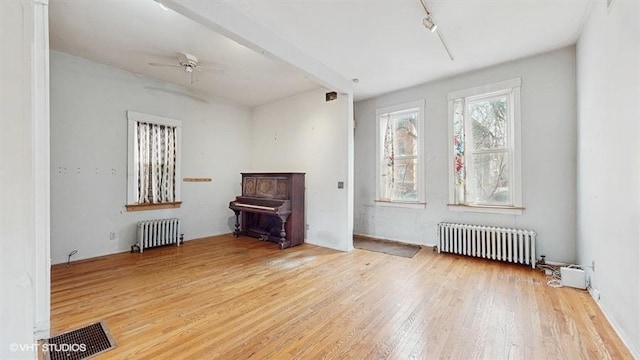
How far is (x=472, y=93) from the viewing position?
4137 millimetres

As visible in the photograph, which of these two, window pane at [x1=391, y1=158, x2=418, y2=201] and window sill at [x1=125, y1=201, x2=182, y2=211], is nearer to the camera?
window sill at [x1=125, y1=201, x2=182, y2=211]

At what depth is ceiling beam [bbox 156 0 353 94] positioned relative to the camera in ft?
7.79

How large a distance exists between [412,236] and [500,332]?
2745mm

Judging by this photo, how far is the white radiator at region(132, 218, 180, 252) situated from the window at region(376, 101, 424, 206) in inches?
152

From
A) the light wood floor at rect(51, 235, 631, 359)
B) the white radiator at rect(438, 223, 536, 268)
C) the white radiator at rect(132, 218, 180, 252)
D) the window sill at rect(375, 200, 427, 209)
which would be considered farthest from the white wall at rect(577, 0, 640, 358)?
the white radiator at rect(132, 218, 180, 252)

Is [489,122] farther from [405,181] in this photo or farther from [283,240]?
[283,240]

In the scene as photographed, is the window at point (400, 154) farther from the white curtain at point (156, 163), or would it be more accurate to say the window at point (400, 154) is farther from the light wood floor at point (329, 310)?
the white curtain at point (156, 163)

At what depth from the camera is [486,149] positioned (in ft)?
13.4

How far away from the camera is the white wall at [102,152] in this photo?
3656mm

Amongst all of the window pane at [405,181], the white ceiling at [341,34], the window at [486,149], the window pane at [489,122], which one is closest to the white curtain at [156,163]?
the white ceiling at [341,34]

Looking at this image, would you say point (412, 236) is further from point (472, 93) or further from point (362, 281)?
point (472, 93)

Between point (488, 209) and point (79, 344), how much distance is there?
4.88 meters

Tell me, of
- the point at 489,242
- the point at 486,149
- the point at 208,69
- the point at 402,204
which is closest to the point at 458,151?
the point at 486,149

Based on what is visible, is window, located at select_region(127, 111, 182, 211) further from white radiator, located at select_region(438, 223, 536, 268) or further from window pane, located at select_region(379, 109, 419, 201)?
white radiator, located at select_region(438, 223, 536, 268)
